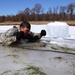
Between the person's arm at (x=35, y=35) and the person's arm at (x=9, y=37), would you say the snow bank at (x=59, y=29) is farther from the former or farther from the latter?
the person's arm at (x=9, y=37)

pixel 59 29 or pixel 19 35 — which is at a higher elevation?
pixel 19 35

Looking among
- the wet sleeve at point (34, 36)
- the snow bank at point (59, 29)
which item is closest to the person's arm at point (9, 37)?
the wet sleeve at point (34, 36)

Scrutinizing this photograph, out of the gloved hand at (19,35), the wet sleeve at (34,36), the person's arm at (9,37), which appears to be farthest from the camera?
the wet sleeve at (34,36)

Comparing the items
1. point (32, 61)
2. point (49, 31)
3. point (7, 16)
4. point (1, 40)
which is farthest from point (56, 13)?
point (32, 61)

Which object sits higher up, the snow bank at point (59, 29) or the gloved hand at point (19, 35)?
the gloved hand at point (19, 35)

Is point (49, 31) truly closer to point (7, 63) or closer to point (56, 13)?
point (7, 63)

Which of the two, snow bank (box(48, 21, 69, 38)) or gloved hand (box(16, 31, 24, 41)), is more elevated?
gloved hand (box(16, 31, 24, 41))

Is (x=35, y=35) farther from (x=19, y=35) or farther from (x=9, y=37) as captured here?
(x=19, y=35)

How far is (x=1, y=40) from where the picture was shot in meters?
4.14

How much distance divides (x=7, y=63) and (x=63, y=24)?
13.7 feet

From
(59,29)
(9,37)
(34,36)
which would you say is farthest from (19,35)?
(59,29)

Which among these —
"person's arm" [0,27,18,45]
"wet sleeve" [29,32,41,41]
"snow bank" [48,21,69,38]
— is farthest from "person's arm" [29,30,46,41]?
"snow bank" [48,21,69,38]

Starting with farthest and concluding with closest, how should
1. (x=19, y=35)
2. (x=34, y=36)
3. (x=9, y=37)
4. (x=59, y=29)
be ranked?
(x=59, y=29) → (x=34, y=36) → (x=9, y=37) → (x=19, y=35)

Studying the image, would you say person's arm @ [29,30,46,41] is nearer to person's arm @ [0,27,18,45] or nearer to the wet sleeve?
the wet sleeve
